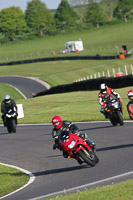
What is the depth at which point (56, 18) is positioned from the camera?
170625 millimetres

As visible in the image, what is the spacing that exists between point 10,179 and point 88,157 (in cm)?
229

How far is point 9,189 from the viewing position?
12.1m

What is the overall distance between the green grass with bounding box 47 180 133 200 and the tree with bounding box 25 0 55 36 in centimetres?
15358

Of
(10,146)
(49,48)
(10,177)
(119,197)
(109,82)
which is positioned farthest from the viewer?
(49,48)

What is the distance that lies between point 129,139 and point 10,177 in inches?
178

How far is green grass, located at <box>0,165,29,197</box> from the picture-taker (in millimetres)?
12203

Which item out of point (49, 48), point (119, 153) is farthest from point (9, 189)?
point (49, 48)

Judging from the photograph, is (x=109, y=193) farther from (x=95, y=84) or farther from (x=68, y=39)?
(x=68, y=39)

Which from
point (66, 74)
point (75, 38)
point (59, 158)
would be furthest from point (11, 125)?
point (75, 38)

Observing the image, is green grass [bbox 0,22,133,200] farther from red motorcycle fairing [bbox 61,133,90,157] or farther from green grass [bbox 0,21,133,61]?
red motorcycle fairing [bbox 61,133,90,157]

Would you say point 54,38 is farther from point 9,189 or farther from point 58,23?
point 9,189

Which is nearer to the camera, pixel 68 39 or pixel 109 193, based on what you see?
pixel 109 193

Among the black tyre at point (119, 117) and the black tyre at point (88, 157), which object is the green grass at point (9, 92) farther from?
the black tyre at point (88, 157)

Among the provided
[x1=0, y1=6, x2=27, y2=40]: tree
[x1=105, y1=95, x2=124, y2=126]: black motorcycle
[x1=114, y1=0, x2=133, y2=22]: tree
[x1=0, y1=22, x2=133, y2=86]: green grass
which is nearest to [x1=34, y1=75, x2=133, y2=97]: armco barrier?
[x1=105, y1=95, x2=124, y2=126]: black motorcycle
